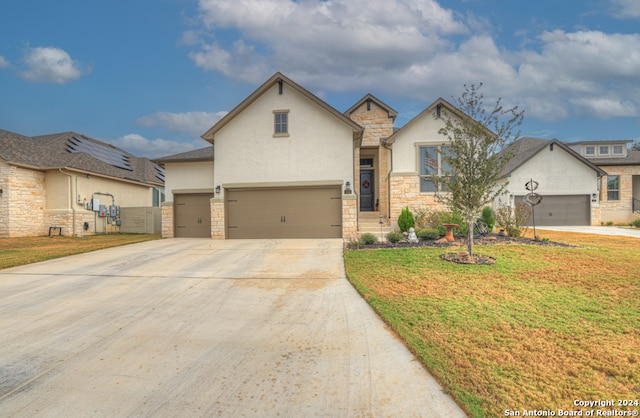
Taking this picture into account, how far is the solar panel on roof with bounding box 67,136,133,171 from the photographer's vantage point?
21.3m

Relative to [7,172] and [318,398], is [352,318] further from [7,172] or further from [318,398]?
[7,172]

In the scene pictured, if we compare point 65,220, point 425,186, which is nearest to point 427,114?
point 425,186

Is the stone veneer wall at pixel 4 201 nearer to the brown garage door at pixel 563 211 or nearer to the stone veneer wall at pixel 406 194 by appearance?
the stone veneer wall at pixel 406 194

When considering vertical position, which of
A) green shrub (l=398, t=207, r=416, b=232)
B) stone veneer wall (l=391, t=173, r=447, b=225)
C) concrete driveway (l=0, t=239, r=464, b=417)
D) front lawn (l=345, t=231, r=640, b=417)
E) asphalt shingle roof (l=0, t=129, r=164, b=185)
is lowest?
concrete driveway (l=0, t=239, r=464, b=417)

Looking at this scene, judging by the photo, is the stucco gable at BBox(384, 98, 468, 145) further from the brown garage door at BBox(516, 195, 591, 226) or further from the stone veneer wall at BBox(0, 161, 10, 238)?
the stone veneer wall at BBox(0, 161, 10, 238)

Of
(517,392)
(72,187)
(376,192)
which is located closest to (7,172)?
(72,187)

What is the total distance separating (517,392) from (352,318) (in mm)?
2385

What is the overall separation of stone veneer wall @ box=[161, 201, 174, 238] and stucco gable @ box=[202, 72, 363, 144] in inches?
161

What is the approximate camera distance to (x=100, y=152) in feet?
74.8

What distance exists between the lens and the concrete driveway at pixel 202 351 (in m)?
2.82

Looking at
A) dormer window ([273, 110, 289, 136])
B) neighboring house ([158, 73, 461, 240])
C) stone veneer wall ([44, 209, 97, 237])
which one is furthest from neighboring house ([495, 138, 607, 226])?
stone veneer wall ([44, 209, 97, 237])

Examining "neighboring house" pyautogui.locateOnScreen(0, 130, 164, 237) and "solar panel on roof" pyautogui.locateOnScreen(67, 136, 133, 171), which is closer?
"neighboring house" pyautogui.locateOnScreen(0, 130, 164, 237)

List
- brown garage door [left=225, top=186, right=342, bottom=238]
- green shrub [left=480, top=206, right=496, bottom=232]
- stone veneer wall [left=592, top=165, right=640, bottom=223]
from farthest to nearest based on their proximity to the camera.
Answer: stone veneer wall [left=592, top=165, right=640, bottom=223] < brown garage door [left=225, top=186, right=342, bottom=238] < green shrub [left=480, top=206, right=496, bottom=232]

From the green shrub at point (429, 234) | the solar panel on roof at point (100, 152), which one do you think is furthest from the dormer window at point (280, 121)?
the solar panel on roof at point (100, 152)
